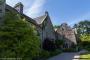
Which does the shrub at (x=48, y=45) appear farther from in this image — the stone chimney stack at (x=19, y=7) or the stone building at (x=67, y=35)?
the stone building at (x=67, y=35)

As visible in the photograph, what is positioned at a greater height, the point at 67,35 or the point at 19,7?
the point at 19,7

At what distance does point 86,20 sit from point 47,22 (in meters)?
78.7

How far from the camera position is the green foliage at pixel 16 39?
1855 cm

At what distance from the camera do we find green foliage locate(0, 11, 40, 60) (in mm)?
18552

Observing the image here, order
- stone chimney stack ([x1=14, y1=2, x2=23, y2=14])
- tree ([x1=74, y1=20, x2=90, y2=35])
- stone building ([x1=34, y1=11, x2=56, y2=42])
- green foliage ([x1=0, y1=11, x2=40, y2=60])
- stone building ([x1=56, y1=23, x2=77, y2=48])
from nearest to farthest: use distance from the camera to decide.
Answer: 1. green foliage ([x1=0, y1=11, x2=40, y2=60])
2. stone chimney stack ([x1=14, y1=2, x2=23, y2=14])
3. stone building ([x1=34, y1=11, x2=56, y2=42])
4. stone building ([x1=56, y1=23, x2=77, y2=48])
5. tree ([x1=74, y1=20, x2=90, y2=35])

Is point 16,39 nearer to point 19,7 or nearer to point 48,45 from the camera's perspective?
point 19,7

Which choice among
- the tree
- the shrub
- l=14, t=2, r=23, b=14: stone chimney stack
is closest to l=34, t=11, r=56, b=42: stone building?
the shrub

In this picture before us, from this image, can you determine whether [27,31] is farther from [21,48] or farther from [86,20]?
[86,20]

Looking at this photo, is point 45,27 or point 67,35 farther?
A: point 67,35

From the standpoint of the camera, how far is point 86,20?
119625 mm

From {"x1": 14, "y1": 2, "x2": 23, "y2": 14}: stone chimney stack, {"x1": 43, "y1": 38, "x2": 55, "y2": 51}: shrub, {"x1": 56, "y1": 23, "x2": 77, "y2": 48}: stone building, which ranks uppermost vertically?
{"x1": 14, "y1": 2, "x2": 23, "y2": 14}: stone chimney stack

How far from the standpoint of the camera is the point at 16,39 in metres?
19.2

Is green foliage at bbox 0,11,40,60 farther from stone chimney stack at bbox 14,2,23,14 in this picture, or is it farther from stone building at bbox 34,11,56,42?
stone building at bbox 34,11,56,42

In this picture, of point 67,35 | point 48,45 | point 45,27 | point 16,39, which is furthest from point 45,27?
point 16,39
